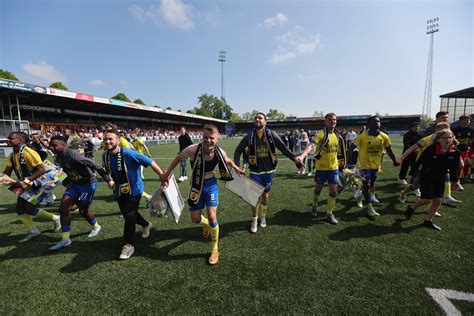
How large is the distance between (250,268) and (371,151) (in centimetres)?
375

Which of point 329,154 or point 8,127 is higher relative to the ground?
point 8,127

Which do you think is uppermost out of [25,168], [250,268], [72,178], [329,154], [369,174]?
[329,154]

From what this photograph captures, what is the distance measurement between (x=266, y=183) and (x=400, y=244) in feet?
8.33

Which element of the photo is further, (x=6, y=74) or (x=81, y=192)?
(x=6, y=74)

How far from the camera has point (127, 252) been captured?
11.0 feet

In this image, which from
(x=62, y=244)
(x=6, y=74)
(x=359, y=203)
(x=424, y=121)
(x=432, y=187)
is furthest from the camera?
(x=424, y=121)

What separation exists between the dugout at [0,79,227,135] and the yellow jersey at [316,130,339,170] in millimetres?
25898

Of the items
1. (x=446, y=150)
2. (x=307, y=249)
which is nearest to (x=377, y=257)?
(x=307, y=249)

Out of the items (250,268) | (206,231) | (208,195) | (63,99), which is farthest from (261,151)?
(63,99)

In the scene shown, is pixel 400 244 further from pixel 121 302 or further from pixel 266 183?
pixel 121 302

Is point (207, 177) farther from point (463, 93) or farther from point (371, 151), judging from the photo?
point (463, 93)

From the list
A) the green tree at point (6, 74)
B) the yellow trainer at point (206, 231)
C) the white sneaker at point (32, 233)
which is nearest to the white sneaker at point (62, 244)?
the white sneaker at point (32, 233)

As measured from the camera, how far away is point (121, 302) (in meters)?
2.47

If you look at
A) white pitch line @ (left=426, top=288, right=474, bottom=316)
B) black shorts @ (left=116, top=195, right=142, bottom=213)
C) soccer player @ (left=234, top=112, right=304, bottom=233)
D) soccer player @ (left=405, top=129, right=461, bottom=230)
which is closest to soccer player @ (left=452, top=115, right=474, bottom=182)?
soccer player @ (left=405, top=129, right=461, bottom=230)
